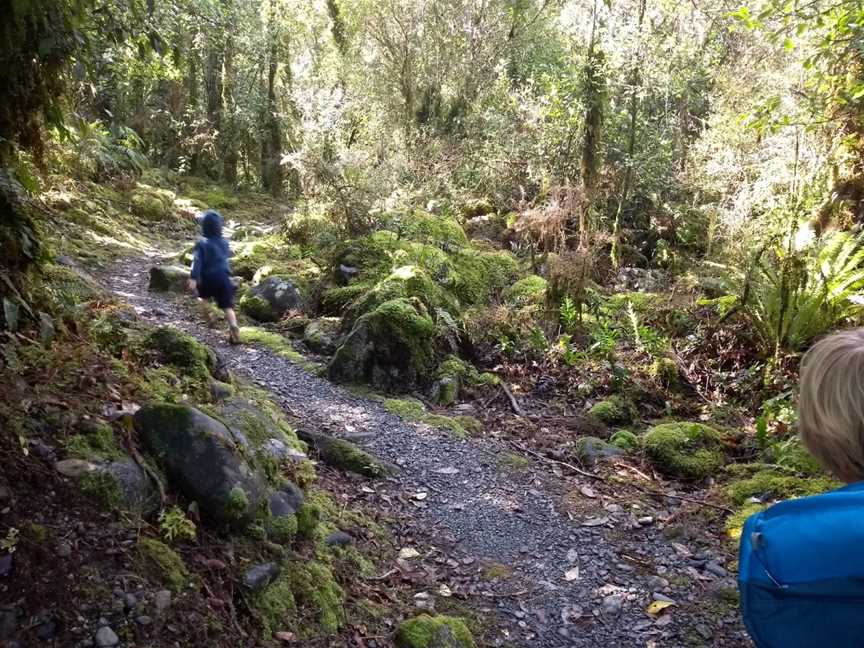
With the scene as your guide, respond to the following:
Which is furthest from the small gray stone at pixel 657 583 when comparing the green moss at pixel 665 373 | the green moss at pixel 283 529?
the green moss at pixel 665 373

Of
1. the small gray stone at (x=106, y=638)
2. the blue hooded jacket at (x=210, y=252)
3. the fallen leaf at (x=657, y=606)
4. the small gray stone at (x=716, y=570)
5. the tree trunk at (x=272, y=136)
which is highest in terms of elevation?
the tree trunk at (x=272, y=136)

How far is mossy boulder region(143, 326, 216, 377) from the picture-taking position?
462cm

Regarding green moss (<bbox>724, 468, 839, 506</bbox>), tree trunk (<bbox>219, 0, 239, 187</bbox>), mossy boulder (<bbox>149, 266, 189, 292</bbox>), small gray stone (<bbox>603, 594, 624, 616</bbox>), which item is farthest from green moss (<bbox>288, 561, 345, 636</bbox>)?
tree trunk (<bbox>219, 0, 239, 187</bbox>)

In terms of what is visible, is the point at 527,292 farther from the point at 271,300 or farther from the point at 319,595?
the point at 319,595

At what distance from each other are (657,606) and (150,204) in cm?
1599

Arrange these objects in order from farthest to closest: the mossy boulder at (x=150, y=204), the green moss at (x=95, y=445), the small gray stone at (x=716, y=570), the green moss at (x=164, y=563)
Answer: the mossy boulder at (x=150, y=204) → the small gray stone at (x=716, y=570) → the green moss at (x=95, y=445) → the green moss at (x=164, y=563)

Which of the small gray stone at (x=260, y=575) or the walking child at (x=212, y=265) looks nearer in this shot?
the small gray stone at (x=260, y=575)

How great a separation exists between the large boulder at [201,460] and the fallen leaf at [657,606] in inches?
102

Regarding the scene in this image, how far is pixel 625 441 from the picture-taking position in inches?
261

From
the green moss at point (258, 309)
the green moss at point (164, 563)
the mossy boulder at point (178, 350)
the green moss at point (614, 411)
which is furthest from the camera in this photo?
the green moss at point (258, 309)

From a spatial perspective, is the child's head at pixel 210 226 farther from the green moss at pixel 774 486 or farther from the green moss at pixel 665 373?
the green moss at pixel 774 486

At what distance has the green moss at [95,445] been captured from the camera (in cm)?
288

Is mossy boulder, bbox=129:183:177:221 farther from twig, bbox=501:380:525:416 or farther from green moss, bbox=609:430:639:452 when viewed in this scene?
green moss, bbox=609:430:639:452

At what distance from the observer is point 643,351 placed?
8.48 metres
